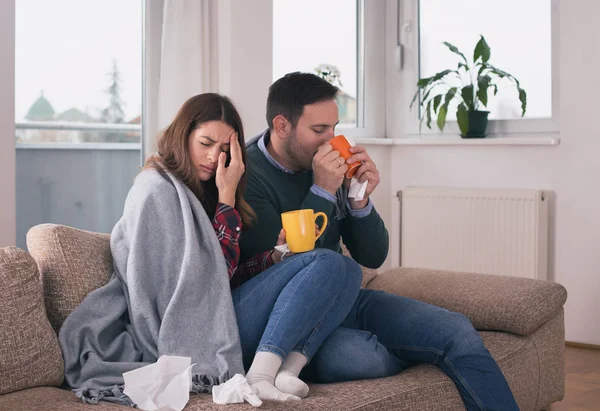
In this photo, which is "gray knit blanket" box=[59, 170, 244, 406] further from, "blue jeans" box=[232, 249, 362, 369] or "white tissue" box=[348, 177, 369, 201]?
"white tissue" box=[348, 177, 369, 201]

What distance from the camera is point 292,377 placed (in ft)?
5.92

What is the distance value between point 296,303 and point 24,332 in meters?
0.60

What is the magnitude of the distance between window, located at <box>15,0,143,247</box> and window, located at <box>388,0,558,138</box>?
1.77 metres

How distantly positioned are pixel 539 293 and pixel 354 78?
2297 mm

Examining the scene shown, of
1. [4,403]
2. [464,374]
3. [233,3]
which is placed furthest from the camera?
[233,3]

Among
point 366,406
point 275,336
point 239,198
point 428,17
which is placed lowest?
point 366,406

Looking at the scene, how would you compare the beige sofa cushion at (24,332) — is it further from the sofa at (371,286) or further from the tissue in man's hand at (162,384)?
the tissue in man's hand at (162,384)

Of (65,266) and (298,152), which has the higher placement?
(298,152)

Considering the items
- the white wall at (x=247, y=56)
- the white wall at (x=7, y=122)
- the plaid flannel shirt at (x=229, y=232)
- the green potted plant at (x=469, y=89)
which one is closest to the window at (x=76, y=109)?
the white wall at (x=7, y=122)

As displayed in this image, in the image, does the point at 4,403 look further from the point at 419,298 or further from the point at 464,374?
the point at 419,298

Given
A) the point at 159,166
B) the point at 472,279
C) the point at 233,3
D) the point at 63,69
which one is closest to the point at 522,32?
the point at 233,3

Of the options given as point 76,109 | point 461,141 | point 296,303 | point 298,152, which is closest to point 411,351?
point 296,303

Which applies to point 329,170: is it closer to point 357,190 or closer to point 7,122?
point 357,190

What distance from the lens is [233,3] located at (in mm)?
3400
